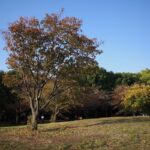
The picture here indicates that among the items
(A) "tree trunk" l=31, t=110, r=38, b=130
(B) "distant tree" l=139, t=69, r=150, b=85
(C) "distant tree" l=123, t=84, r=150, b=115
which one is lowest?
(A) "tree trunk" l=31, t=110, r=38, b=130

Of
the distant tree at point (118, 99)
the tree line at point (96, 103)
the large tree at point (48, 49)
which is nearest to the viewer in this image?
the large tree at point (48, 49)

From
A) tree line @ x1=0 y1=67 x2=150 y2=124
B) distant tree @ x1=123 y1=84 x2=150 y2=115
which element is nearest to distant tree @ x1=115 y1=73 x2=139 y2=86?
tree line @ x1=0 y1=67 x2=150 y2=124

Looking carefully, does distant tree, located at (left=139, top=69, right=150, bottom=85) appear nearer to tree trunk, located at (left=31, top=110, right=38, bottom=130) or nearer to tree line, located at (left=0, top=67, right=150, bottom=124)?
tree line, located at (left=0, top=67, right=150, bottom=124)

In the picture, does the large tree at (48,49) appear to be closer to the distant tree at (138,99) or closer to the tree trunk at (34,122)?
the tree trunk at (34,122)

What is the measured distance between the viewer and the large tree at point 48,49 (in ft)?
101

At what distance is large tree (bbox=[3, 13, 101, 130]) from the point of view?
30.8 metres

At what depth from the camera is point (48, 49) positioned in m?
31.3

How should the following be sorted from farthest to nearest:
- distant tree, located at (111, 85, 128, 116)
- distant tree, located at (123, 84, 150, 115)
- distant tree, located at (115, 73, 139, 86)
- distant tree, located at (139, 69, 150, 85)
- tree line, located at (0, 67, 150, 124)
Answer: distant tree, located at (115, 73, 139, 86) < distant tree, located at (139, 69, 150, 85) < distant tree, located at (111, 85, 128, 116) < tree line, located at (0, 67, 150, 124) < distant tree, located at (123, 84, 150, 115)

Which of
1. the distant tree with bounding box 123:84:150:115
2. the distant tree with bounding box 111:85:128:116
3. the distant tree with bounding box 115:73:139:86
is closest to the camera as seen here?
the distant tree with bounding box 123:84:150:115

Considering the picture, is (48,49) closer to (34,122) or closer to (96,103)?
(34,122)

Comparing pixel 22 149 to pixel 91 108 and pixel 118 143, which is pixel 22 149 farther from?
pixel 91 108

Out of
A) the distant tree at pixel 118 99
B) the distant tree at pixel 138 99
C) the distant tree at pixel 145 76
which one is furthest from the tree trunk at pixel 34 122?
the distant tree at pixel 145 76

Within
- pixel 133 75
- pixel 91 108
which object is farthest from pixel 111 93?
pixel 133 75

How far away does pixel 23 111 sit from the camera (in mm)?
72250
